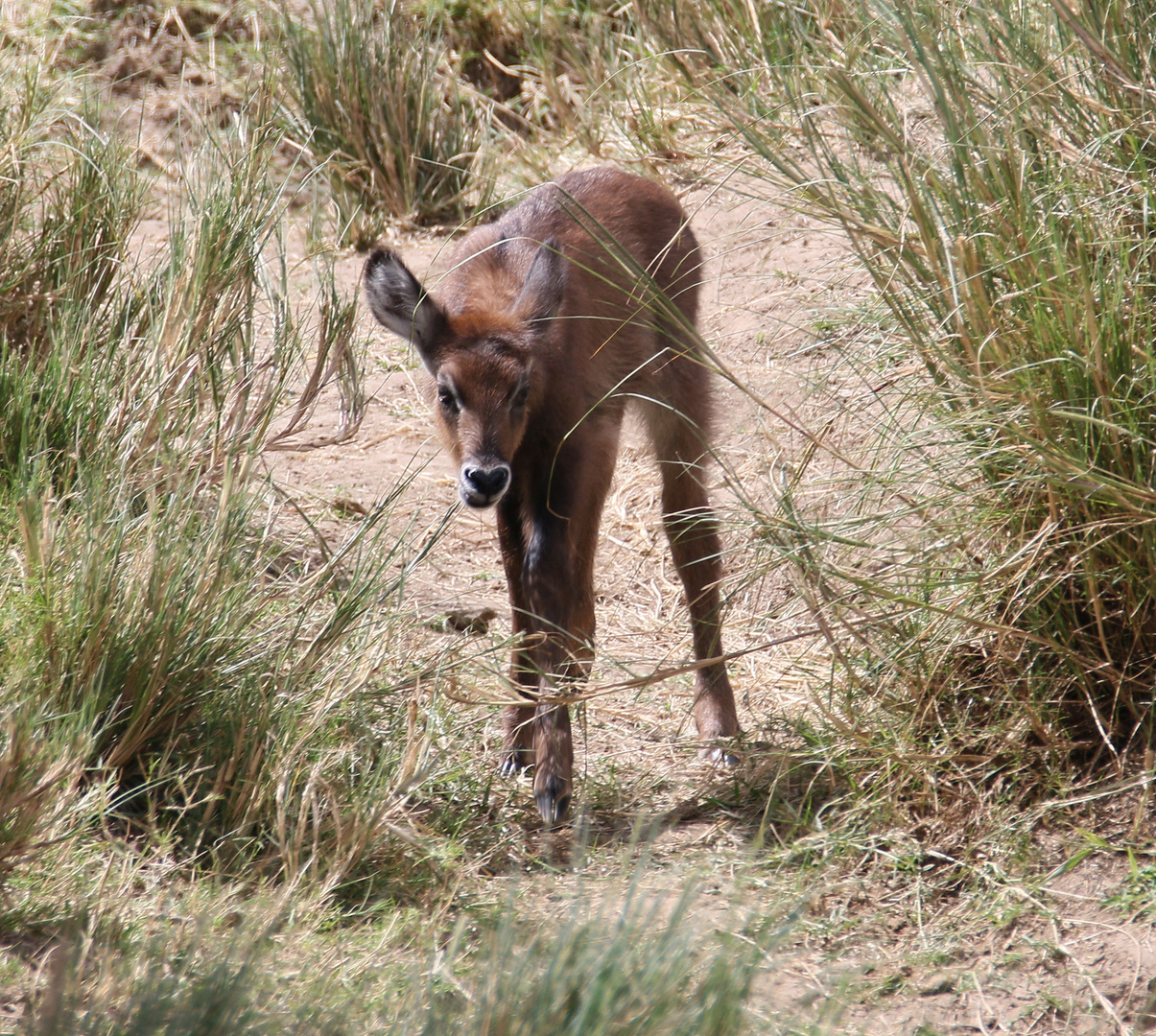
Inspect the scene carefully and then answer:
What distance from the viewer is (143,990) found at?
2.27 meters

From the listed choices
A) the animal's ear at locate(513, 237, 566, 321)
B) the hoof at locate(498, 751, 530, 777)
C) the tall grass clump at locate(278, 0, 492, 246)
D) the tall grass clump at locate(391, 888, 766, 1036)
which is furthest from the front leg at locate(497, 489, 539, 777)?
the tall grass clump at locate(278, 0, 492, 246)

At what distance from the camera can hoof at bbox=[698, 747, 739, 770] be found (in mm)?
4418

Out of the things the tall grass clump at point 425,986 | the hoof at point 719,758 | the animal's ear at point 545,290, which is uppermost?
the animal's ear at point 545,290

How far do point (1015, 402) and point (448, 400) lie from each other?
2.01 meters

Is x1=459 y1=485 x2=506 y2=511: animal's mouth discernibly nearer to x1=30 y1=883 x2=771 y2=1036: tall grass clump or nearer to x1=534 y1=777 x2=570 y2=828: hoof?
x1=534 y1=777 x2=570 y2=828: hoof

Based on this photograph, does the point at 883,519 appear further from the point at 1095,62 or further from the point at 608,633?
the point at 608,633

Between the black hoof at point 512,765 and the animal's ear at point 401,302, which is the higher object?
the animal's ear at point 401,302

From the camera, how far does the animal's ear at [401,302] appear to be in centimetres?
443

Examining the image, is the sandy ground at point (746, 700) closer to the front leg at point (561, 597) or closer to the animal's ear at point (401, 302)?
the front leg at point (561, 597)

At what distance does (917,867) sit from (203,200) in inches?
139

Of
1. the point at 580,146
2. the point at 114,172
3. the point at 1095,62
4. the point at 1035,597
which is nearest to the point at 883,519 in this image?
the point at 1035,597

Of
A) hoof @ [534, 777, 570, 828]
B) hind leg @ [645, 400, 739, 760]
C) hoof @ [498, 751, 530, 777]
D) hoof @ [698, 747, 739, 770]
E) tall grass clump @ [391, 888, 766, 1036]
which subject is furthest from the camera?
hind leg @ [645, 400, 739, 760]

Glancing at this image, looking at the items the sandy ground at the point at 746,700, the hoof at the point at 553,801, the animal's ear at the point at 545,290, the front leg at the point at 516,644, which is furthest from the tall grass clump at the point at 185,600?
the animal's ear at the point at 545,290

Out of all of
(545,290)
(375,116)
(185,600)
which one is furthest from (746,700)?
(375,116)
